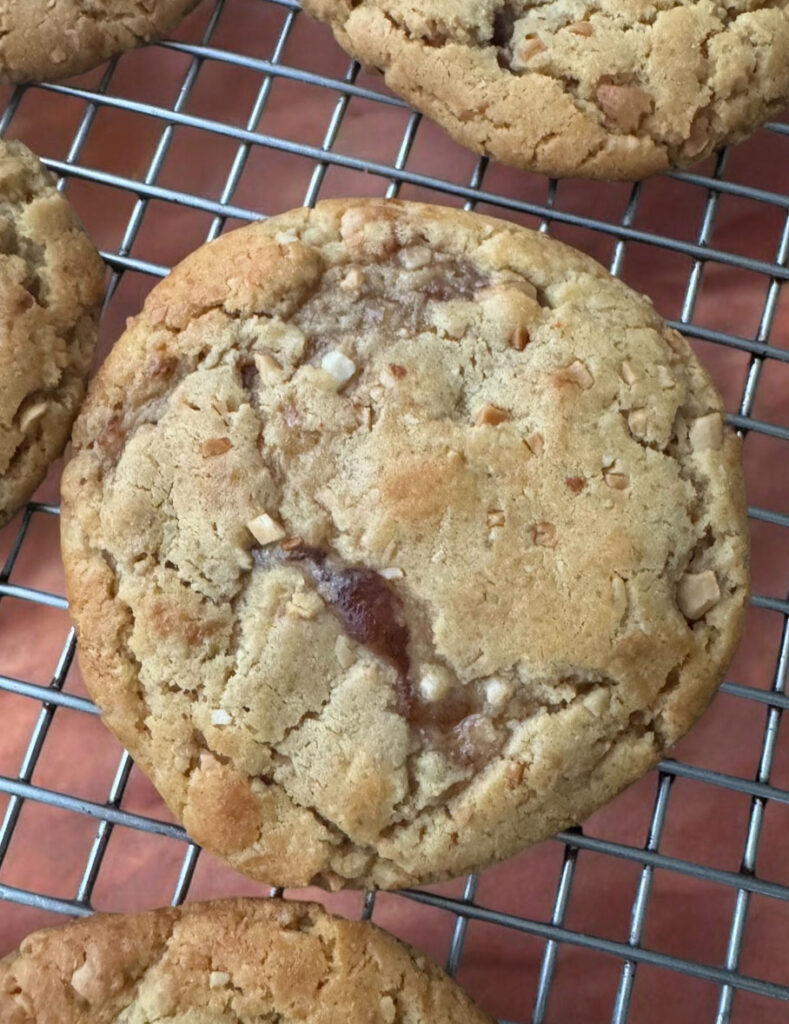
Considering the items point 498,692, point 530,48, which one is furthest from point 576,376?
point 530,48

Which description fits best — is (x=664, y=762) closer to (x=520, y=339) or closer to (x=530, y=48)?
(x=520, y=339)

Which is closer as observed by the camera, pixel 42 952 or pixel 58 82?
pixel 42 952


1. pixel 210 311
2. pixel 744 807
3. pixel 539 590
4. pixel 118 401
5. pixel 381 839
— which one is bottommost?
pixel 744 807

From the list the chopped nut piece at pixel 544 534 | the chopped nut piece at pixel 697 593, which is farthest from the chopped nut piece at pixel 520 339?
the chopped nut piece at pixel 697 593

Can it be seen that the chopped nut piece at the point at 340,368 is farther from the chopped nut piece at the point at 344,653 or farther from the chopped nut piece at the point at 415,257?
the chopped nut piece at the point at 344,653

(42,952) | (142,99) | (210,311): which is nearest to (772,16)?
(210,311)

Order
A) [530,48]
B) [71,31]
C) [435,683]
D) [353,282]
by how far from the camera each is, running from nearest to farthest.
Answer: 1. [435,683]
2. [353,282]
3. [530,48]
4. [71,31]

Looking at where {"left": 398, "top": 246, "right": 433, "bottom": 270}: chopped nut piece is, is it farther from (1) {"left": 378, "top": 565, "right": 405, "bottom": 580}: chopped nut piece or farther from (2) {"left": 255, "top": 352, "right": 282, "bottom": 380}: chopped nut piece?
(1) {"left": 378, "top": 565, "right": 405, "bottom": 580}: chopped nut piece

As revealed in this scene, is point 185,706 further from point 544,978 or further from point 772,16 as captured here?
point 772,16
